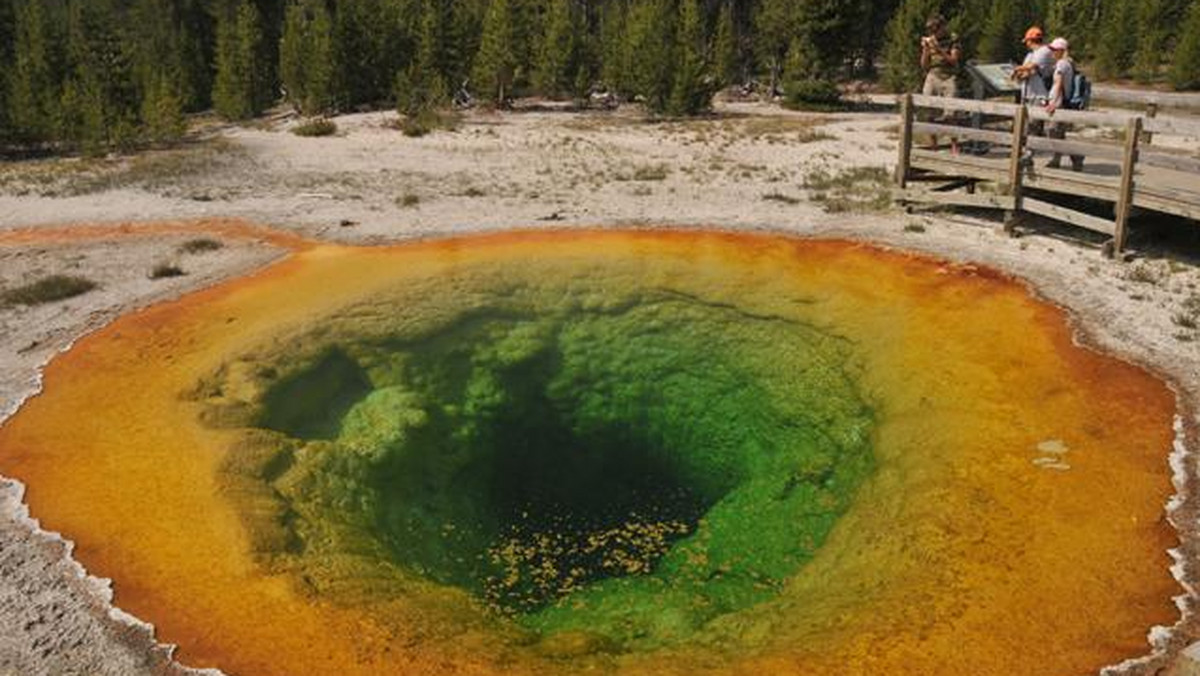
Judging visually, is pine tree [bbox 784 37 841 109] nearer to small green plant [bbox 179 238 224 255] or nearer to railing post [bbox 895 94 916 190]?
railing post [bbox 895 94 916 190]

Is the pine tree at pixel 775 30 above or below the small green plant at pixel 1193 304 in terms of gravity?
above

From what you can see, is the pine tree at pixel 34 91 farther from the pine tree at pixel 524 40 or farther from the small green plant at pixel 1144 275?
the small green plant at pixel 1144 275

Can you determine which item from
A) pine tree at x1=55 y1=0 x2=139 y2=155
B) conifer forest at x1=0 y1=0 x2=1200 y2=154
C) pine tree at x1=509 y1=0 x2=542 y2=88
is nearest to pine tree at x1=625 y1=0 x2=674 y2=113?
conifer forest at x1=0 y1=0 x2=1200 y2=154

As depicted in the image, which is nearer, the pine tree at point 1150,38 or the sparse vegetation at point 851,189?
the sparse vegetation at point 851,189

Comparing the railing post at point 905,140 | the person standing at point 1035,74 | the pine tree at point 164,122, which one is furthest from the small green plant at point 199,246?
the pine tree at point 164,122

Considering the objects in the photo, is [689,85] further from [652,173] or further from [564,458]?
[564,458]
